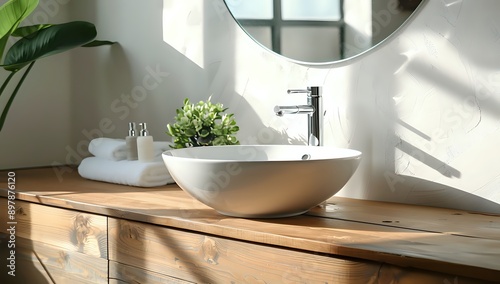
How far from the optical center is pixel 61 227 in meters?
1.84

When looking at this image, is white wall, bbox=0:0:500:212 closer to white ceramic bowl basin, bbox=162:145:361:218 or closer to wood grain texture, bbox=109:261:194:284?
white ceramic bowl basin, bbox=162:145:361:218

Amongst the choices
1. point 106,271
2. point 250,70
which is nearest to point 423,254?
point 106,271

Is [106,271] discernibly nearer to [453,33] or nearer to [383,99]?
[383,99]

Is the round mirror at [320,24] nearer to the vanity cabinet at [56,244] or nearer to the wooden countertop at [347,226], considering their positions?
the wooden countertop at [347,226]

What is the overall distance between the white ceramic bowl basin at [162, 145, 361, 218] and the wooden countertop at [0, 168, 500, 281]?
0.11 ft

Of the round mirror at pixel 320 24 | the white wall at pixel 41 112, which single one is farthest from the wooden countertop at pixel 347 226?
the white wall at pixel 41 112

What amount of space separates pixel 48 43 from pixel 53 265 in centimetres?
76

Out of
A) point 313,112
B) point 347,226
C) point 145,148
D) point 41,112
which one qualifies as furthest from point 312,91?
point 41,112

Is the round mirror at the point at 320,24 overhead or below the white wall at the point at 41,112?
overhead

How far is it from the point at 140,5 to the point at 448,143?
1302mm

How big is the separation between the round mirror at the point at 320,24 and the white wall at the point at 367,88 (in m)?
0.03

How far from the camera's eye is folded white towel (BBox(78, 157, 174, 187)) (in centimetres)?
202

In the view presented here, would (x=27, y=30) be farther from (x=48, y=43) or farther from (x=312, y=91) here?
(x=312, y=91)

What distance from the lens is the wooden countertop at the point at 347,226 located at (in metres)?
1.12
